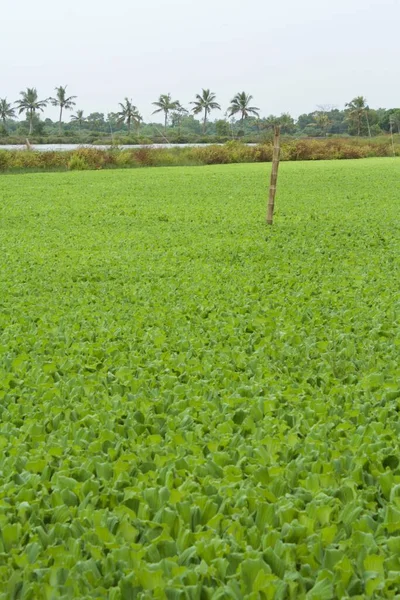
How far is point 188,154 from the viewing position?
33.9 m

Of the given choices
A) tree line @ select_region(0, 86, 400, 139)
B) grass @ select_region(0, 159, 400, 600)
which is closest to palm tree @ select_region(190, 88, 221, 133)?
tree line @ select_region(0, 86, 400, 139)

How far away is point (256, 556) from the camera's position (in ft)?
7.43

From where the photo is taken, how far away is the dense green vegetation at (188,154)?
2891 centimetres

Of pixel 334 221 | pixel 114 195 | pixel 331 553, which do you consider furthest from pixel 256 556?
pixel 114 195

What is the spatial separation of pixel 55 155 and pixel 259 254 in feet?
73.9

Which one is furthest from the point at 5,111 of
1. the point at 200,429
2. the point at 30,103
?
the point at 200,429

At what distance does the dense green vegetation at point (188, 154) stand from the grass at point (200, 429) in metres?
21.5

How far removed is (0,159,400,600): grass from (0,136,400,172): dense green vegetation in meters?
21.5

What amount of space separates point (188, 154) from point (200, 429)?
31523 mm

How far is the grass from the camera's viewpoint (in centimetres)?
230

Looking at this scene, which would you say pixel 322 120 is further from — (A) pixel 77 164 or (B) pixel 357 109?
(A) pixel 77 164

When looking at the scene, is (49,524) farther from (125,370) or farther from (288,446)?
(125,370)

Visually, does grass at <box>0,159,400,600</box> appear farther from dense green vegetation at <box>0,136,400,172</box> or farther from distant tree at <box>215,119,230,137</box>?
distant tree at <box>215,119,230,137</box>

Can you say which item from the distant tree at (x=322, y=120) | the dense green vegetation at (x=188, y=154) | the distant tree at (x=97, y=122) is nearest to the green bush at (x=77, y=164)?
the dense green vegetation at (x=188, y=154)
